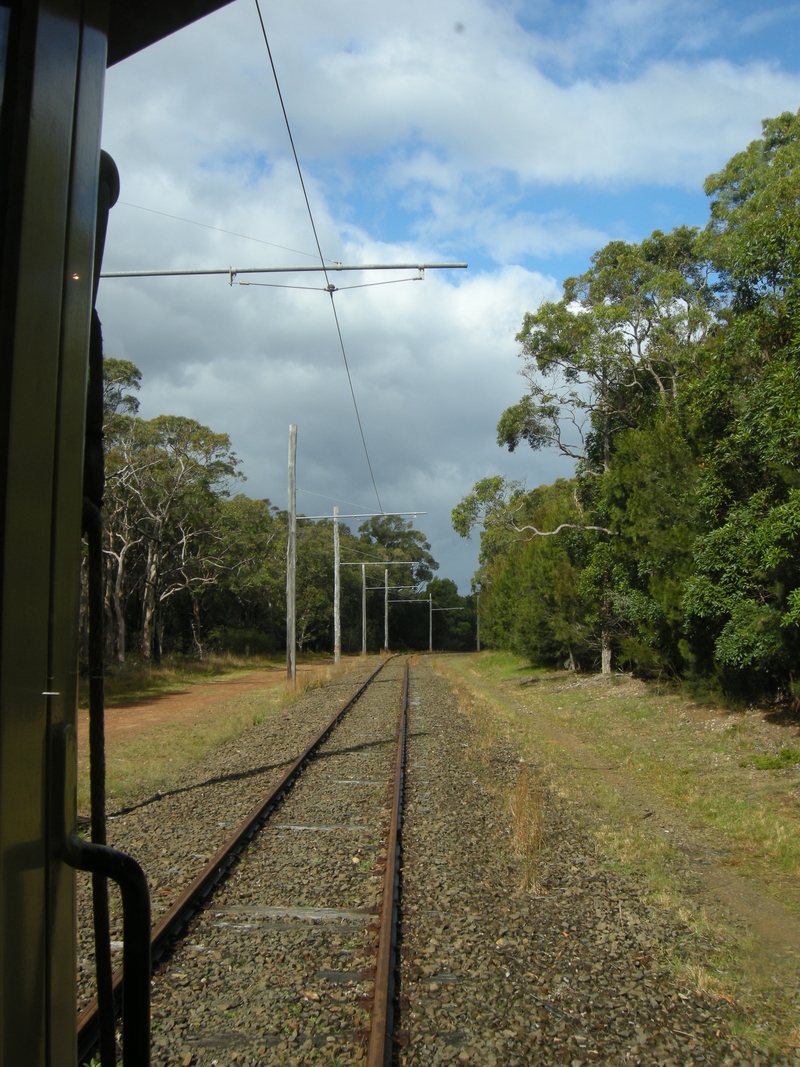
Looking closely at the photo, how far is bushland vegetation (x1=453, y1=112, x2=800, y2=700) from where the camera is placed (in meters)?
12.2

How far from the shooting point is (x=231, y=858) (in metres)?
6.93

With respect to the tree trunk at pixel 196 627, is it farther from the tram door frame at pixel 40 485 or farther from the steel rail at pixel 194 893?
the tram door frame at pixel 40 485

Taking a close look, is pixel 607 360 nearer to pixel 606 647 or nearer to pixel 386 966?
pixel 606 647

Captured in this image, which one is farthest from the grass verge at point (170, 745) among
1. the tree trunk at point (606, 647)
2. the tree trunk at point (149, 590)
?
the tree trunk at point (149, 590)

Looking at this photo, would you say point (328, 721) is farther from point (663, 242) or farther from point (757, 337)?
point (663, 242)

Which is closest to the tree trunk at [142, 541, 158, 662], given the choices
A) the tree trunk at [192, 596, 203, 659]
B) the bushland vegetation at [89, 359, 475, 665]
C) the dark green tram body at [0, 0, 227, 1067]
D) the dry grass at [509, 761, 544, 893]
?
the bushland vegetation at [89, 359, 475, 665]

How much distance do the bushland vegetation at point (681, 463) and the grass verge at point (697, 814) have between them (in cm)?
139

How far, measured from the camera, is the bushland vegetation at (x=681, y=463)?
12.2 meters

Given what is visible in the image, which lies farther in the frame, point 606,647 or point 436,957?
point 606,647

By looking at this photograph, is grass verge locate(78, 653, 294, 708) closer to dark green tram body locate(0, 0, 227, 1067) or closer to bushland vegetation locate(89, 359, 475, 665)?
bushland vegetation locate(89, 359, 475, 665)

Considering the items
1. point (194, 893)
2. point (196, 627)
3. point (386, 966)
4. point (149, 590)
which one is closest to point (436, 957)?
point (386, 966)

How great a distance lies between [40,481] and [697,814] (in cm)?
945

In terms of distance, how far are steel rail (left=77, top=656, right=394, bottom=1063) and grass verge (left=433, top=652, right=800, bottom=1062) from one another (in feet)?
7.82

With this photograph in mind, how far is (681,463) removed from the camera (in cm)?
1695
